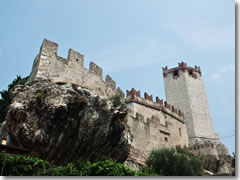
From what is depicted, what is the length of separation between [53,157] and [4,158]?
10.8ft

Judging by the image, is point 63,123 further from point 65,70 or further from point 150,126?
point 150,126

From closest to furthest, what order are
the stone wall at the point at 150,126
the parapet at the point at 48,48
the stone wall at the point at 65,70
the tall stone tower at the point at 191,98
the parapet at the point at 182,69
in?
the stone wall at the point at 65,70 → the parapet at the point at 48,48 → the stone wall at the point at 150,126 → the tall stone tower at the point at 191,98 → the parapet at the point at 182,69

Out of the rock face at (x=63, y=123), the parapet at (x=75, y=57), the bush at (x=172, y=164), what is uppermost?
the parapet at (x=75, y=57)

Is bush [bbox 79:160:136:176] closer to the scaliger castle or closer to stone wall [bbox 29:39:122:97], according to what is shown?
the scaliger castle

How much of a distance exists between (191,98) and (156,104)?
25.3ft

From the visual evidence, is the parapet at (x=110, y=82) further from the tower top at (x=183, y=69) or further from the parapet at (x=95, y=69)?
the tower top at (x=183, y=69)

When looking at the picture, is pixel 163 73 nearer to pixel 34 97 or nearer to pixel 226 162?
pixel 226 162

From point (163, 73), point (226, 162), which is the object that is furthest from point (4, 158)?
point (163, 73)

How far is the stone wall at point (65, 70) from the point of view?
13852mm

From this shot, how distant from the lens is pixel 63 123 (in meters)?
11.8

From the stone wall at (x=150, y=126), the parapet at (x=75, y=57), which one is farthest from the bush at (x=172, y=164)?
the parapet at (x=75, y=57)

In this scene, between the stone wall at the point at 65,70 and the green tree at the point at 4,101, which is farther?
the green tree at the point at 4,101

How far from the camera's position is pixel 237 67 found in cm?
863

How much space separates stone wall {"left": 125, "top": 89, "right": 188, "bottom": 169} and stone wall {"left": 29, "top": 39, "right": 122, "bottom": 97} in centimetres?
462
